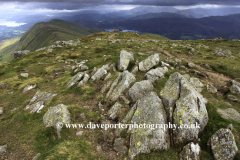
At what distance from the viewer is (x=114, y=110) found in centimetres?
1672

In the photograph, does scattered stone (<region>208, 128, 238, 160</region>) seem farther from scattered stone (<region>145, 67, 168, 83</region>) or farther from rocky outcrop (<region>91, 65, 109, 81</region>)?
rocky outcrop (<region>91, 65, 109, 81</region>)

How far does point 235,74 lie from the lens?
2650 centimetres

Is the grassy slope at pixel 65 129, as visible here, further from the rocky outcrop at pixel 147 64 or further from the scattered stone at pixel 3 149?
the rocky outcrop at pixel 147 64

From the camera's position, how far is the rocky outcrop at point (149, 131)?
10.6 metres

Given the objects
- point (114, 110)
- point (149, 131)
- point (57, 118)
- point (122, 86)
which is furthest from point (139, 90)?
point (57, 118)

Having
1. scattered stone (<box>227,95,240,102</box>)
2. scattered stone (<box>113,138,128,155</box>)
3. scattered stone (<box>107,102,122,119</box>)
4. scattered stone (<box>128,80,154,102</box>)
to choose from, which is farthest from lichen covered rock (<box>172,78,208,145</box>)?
scattered stone (<box>227,95,240,102</box>)

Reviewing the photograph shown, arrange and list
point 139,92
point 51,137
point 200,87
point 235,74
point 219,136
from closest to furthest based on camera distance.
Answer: point 219,136, point 51,137, point 139,92, point 200,87, point 235,74

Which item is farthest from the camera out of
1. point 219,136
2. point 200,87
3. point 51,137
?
point 200,87

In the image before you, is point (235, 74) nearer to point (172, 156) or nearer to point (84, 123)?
point (172, 156)

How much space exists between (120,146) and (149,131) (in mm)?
3865

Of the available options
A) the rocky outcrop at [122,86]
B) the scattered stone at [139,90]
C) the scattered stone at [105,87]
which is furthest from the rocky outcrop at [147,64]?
the scattered stone at [105,87]

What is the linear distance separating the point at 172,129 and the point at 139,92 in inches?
300

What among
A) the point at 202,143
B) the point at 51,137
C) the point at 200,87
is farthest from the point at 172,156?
the point at 200,87

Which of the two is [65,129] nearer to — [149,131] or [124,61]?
[149,131]
